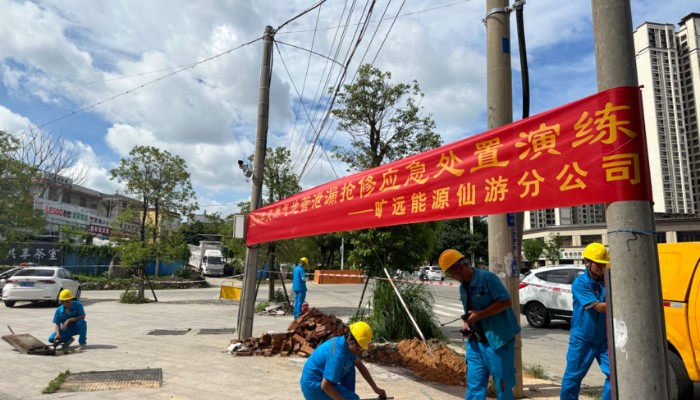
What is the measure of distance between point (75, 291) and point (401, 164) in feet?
55.5

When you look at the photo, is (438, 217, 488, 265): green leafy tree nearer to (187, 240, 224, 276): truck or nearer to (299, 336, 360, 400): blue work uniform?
(187, 240, 224, 276): truck

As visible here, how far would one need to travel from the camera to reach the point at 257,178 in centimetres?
976

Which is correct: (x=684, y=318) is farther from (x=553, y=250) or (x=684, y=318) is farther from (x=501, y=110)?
(x=553, y=250)

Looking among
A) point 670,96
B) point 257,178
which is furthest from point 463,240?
point 257,178

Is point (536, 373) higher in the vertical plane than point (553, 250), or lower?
lower

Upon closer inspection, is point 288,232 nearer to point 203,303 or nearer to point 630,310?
point 630,310

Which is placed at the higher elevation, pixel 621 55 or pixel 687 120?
pixel 687 120

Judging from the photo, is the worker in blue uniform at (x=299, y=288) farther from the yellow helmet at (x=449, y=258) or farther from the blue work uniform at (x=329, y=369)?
the yellow helmet at (x=449, y=258)

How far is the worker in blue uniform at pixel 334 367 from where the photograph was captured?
373 cm

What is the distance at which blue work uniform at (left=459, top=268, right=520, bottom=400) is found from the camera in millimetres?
3875

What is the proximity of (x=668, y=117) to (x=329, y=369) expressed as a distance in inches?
2899

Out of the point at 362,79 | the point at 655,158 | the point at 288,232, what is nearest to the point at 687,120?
the point at 655,158

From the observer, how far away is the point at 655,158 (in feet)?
203

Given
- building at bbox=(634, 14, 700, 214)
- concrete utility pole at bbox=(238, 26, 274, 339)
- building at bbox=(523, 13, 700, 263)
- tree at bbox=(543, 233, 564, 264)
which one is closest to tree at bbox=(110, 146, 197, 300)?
concrete utility pole at bbox=(238, 26, 274, 339)
